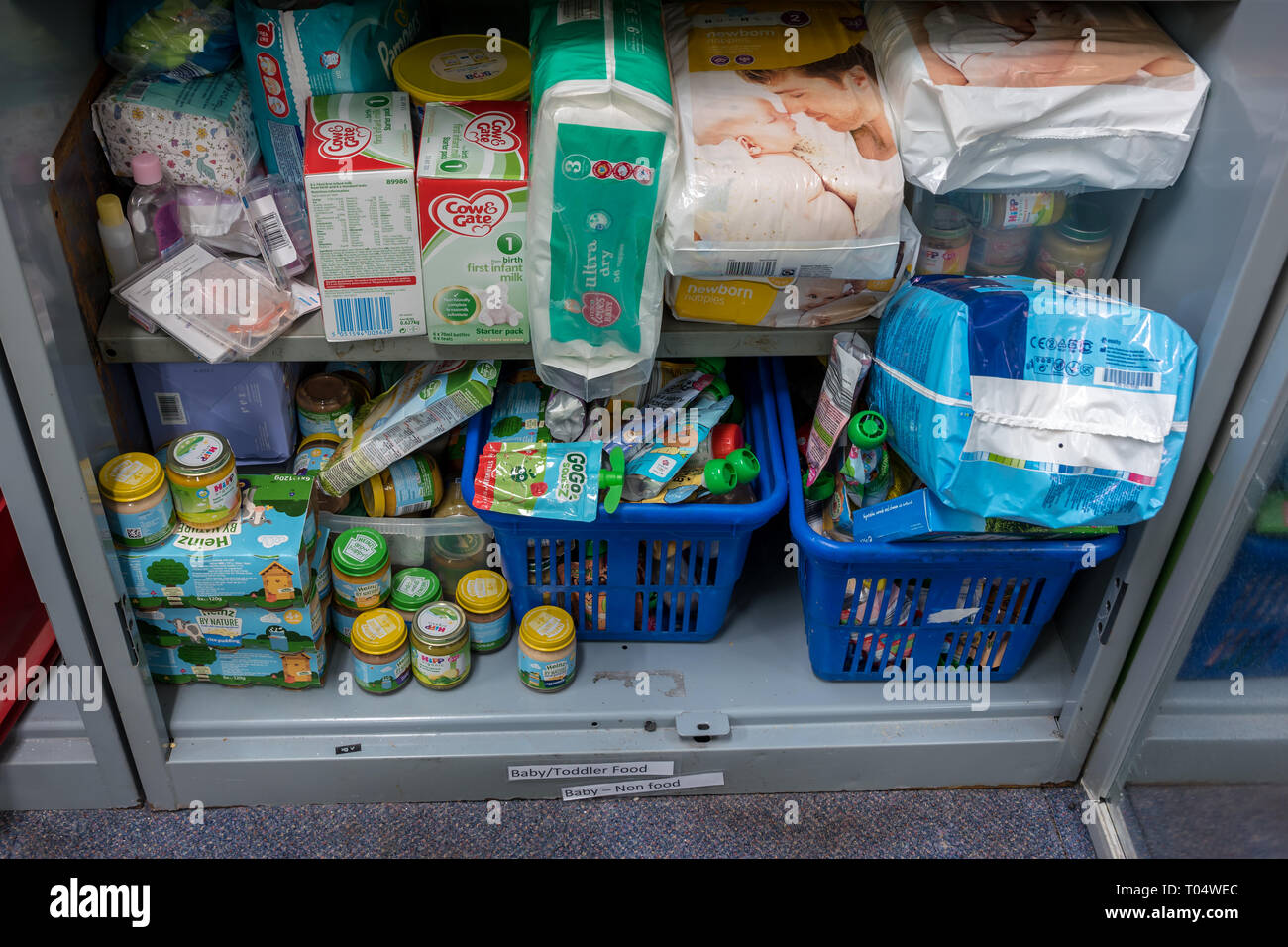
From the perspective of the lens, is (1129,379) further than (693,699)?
No

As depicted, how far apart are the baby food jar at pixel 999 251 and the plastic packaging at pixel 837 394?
18 centimetres

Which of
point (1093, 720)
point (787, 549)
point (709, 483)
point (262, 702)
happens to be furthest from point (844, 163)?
point (262, 702)

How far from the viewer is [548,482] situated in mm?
1459

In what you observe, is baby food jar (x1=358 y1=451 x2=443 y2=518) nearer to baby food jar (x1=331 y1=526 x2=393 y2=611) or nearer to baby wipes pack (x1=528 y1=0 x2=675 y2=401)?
baby food jar (x1=331 y1=526 x2=393 y2=611)

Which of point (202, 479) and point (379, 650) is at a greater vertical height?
point (202, 479)

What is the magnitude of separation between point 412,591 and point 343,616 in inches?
4.4

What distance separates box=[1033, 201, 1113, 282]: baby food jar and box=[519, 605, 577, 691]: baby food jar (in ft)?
2.72

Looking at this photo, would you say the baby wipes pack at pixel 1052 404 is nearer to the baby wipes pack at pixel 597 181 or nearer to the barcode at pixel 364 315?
the baby wipes pack at pixel 597 181

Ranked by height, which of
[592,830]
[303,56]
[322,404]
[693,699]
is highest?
[303,56]

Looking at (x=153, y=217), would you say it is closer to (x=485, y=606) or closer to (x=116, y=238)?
(x=116, y=238)

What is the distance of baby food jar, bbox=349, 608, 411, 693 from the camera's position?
1.59 m

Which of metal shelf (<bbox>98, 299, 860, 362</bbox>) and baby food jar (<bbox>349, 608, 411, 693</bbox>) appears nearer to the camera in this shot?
metal shelf (<bbox>98, 299, 860, 362</bbox>)

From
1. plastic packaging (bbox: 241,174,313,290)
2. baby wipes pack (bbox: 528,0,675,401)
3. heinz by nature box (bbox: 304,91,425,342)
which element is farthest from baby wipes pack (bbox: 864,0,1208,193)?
plastic packaging (bbox: 241,174,313,290)

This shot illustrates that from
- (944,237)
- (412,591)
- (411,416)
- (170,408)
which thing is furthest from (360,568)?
(944,237)
